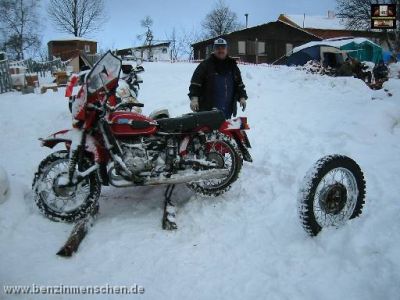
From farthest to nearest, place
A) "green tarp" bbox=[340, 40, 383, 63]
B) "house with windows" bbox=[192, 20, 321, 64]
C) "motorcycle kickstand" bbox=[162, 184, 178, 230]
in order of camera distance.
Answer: "house with windows" bbox=[192, 20, 321, 64]
"green tarp" bbox=[340, 40, 383, 63]
"motorcycle kickstand" bbox=[162, 184, 178, 230]

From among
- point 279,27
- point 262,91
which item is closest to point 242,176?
point 262,91

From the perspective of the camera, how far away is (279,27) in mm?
40344

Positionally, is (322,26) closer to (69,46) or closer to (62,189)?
(69,46)

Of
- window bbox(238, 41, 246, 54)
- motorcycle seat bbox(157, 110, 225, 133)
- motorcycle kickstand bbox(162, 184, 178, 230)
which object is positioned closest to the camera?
motorcycle kickstand bbox(162, 184, 178, 230)

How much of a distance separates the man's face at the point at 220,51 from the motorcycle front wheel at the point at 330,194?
2668 millimetres

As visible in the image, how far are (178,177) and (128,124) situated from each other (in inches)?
32.3

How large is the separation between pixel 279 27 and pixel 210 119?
3870 centimetres

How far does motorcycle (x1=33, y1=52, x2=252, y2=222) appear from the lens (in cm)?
412

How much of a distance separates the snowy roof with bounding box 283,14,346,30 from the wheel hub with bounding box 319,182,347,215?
57.3 m

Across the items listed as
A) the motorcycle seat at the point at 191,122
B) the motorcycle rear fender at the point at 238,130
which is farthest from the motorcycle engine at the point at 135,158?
the motorcycle rear fender at the point at 238,130

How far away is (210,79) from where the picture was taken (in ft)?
18.6

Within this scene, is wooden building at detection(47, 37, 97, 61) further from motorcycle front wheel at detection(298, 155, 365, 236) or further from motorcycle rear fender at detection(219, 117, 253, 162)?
motorcycle front wheel at detection(298, 155, 365, 236)

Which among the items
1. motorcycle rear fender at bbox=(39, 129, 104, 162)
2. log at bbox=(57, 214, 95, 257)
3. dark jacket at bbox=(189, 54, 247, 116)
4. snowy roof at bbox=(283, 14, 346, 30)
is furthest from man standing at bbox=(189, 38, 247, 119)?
snowy roof at bbox=(283, 14, 346, 30)

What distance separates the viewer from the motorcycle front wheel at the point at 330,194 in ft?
10.9
